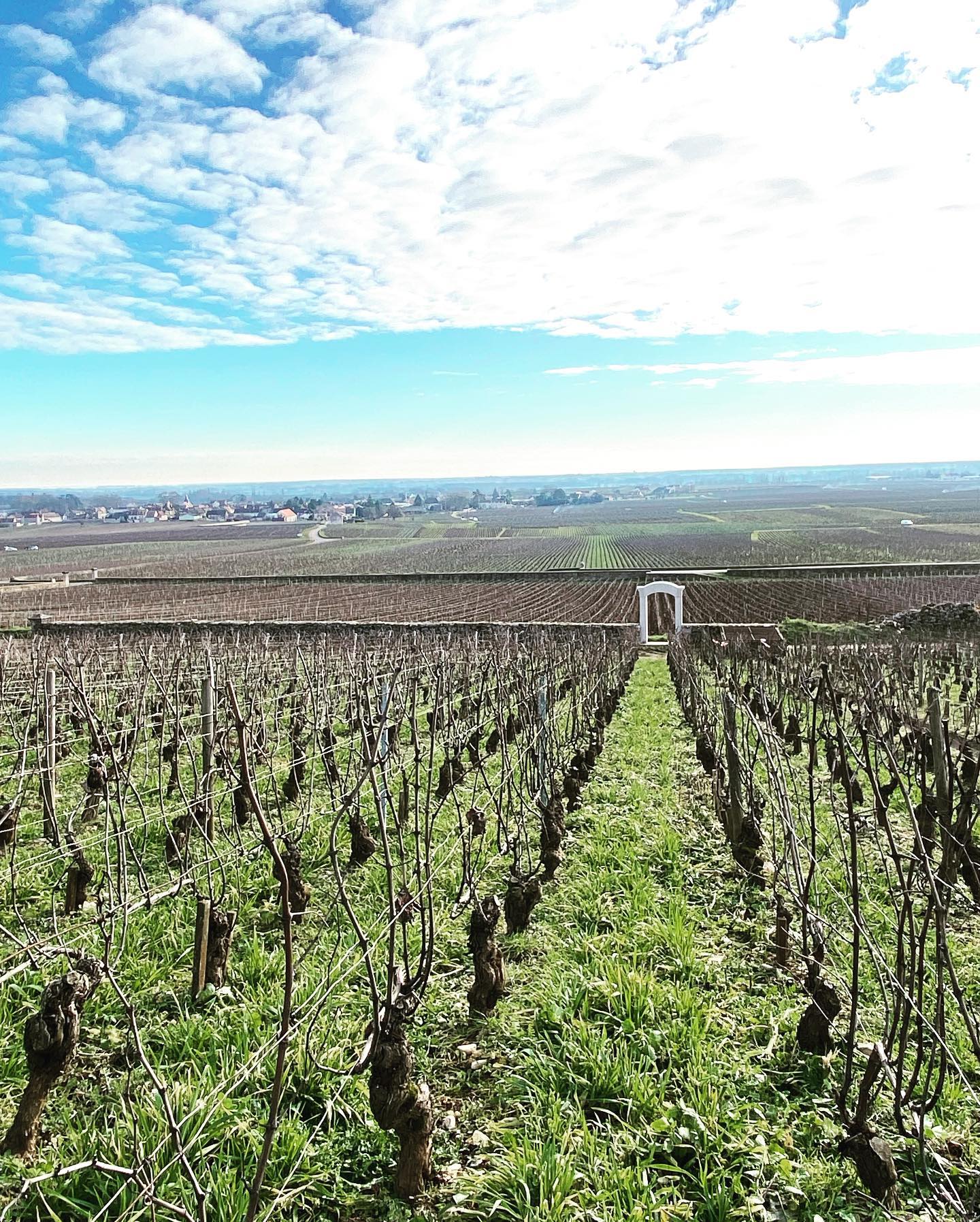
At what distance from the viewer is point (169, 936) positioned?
457 centimetres

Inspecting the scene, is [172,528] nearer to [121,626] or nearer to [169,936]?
[121,626]

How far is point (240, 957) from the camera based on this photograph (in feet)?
14.7

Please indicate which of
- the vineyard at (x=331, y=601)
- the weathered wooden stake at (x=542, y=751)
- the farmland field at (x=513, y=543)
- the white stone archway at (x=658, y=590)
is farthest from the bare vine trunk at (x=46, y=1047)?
the farmland field at (x=513, y=543)

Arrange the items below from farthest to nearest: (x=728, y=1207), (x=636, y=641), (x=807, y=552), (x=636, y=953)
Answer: (x=807, y=552), (x=636, y=641), (x=636, y=953), (x=728, y=1207)

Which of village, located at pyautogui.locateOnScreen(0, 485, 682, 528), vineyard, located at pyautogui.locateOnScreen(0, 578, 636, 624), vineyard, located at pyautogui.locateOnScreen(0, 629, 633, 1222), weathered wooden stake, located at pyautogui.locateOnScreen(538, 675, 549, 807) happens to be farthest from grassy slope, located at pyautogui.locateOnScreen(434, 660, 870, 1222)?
village, located at pyautogui.locateOnScreen(0, 485, 682, 528)

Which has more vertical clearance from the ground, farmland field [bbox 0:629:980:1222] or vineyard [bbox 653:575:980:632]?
farmland field [bbox 0:629:980:1222]

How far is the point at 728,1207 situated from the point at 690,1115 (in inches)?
15.7

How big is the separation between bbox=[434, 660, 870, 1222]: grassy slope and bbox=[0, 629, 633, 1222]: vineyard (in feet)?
0.85

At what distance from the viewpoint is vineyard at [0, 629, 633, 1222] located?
276cm

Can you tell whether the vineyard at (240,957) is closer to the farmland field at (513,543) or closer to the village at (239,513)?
the farmland field at (513,543)

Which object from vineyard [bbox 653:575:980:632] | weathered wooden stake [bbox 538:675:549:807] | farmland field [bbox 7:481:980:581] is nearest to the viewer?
weathered wooden stake [bbox 538:675:549:807]

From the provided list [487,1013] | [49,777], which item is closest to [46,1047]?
[487,1013]

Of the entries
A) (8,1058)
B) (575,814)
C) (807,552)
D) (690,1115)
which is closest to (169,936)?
(8,1058)

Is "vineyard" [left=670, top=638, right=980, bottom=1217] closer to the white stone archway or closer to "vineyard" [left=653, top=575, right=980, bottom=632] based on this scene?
the white stone archway
